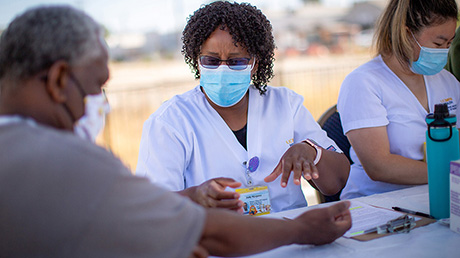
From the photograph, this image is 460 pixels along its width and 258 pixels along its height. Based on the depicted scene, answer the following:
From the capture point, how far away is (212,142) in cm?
204

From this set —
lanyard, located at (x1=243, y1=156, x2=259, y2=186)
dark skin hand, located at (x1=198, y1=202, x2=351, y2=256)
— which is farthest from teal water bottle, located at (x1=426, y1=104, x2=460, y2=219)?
lanyard, located at (x1=243, y1=156, x2=259, y2=186)

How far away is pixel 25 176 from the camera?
2.70 feet

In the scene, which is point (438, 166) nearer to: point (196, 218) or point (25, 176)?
point (196, 218)

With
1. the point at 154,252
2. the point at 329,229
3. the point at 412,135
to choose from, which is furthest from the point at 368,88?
the point at 154,252

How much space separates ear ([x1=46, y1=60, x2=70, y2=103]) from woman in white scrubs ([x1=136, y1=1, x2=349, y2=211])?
0.97 m

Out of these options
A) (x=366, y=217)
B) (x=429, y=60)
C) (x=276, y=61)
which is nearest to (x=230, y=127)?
(x=366, y=217)

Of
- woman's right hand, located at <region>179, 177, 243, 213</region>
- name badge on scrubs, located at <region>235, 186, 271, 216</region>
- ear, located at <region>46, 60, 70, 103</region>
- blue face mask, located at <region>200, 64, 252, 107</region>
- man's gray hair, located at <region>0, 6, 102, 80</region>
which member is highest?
man's gray hair, located at <region>0, 6, 102, 80</region>

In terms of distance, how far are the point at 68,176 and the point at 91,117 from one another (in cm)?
28

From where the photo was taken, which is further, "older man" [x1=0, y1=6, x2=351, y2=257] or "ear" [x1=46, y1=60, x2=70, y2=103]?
"ear" [x1=46, y1=60, x2=70, y2=103]

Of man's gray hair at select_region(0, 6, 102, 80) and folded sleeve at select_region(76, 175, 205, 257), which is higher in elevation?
man's gray hair at select_region(0, 6, 102, 80)

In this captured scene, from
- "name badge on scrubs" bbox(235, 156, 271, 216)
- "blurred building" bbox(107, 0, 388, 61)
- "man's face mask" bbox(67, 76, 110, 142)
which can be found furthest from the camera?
"blurred building" bbox(107, 0, 388, 61)

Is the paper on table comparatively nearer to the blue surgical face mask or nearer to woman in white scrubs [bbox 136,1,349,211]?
woman in white scrubs [bbox 136,1,349,211]

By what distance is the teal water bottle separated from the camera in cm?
149

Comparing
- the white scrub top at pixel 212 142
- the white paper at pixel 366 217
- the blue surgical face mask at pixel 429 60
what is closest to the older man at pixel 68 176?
the white paper at pixel 366 217
